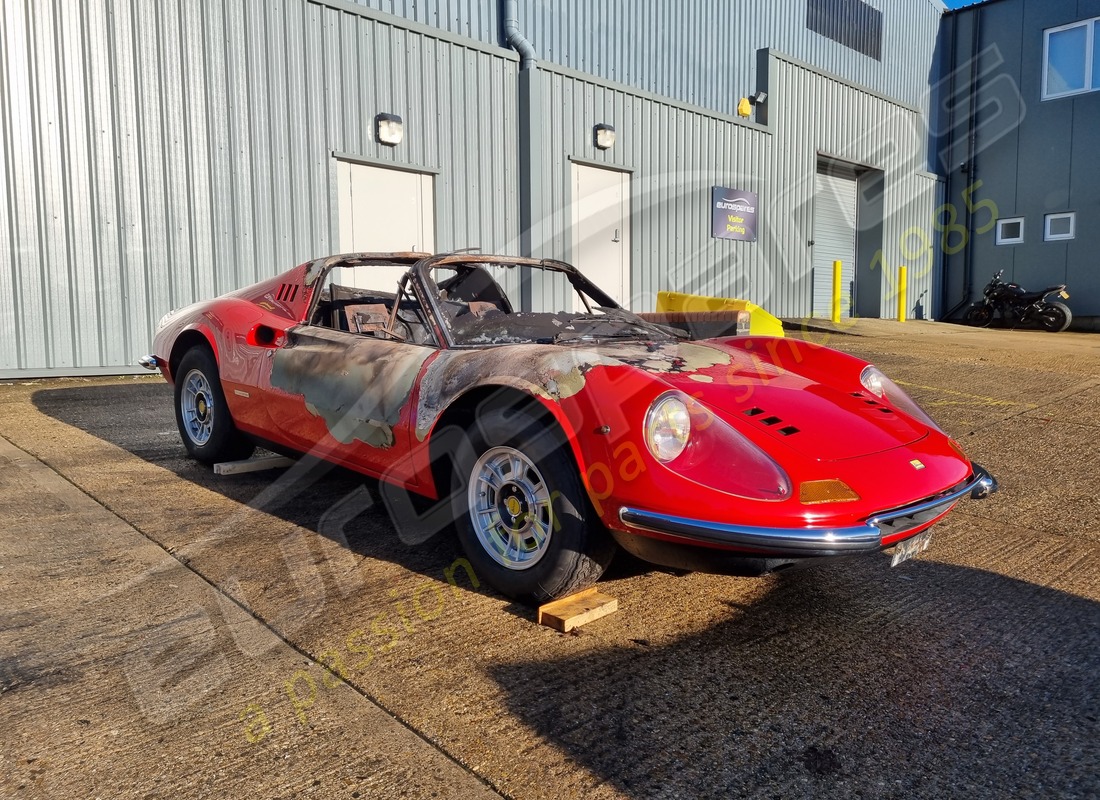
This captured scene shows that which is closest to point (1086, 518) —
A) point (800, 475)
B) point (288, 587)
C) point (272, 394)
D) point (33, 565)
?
point (800, 475)

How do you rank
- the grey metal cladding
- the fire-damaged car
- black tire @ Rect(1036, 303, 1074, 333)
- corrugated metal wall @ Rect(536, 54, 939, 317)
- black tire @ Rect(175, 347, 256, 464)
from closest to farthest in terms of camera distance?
1. the fire-damaged car
2. black tire @ Rect(175, 347, 256, 464)
3. corrugated metal wall @ Rect(536, 54, 939, 317)
4. black tire @ Rect(1036, 303, 1074, 333)
5. the grey metal cladding

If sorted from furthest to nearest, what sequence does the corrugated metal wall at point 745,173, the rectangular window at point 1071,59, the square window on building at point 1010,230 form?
the square window on building at point 1010,230 → the rectangular window at point 1071,59 → the corrugated metal wall at point 745,173

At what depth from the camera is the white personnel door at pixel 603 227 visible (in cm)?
1129

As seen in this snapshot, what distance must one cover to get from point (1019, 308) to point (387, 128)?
14.0m

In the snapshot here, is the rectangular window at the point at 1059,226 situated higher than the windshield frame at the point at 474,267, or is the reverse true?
the rectangular window at the point at 1059,226

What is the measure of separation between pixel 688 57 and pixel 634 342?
12.0 m

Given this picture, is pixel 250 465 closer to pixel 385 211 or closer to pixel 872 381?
pixel 872 381

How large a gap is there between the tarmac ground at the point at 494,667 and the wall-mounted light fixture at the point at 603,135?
28.3ft

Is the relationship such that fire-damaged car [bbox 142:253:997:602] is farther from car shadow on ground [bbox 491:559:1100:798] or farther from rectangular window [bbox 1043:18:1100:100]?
rectangular window [bbox 1043:18:1100:100]

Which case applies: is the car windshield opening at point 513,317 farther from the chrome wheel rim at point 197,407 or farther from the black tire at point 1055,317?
the black tire at point 1055,317

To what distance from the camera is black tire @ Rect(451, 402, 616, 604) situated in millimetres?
2400

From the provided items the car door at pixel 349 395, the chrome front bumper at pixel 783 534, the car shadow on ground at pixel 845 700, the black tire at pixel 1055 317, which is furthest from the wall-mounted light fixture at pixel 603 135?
the black tire at pixel 1055 317

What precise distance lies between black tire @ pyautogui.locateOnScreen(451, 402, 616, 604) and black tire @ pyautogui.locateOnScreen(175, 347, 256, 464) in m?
1.90

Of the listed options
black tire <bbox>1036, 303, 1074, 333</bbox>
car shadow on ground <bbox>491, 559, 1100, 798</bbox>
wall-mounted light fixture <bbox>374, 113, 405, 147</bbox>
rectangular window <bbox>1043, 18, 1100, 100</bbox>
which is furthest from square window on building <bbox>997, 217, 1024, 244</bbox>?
car shadow on ground <bbox>491, 559, 1100, 798</bbox>
